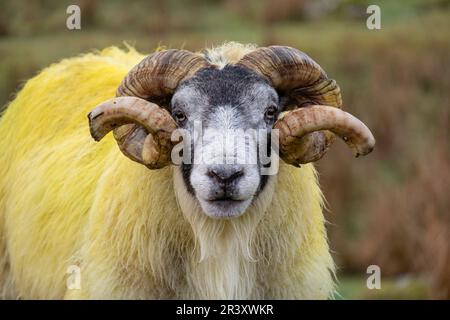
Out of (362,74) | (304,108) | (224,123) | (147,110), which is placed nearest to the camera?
(224,123)

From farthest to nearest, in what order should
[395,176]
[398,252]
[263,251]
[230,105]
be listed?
[395,176], [398,252], [263,251], [230,105]

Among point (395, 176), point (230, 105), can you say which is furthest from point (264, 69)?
point (395, 176)

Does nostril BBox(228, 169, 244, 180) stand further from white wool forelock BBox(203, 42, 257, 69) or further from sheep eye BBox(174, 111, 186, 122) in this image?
white wool forelock BBox(203, 42, 257, 69)

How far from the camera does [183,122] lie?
25.0ft

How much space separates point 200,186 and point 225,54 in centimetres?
140

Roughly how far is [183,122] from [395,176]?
1336cm

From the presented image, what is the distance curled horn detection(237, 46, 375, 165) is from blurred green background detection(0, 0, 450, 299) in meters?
7.52

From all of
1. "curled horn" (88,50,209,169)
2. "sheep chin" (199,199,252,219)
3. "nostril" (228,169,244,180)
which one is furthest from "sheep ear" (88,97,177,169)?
"nostril" (228,169,244,180)

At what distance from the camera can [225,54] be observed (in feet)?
26.7

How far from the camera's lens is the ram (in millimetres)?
7477

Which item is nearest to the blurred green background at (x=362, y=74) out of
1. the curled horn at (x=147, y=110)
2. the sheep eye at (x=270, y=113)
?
the sheep eye at (x=270, y=113)

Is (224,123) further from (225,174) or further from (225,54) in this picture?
(225,54)

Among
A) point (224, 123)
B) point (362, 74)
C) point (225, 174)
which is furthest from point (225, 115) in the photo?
point (362, 74)

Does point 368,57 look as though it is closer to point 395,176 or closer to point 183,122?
point 395,176
